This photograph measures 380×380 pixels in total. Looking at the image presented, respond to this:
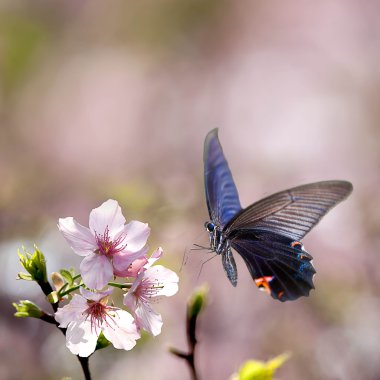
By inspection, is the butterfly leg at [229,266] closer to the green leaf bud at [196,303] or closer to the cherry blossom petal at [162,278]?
the green leaf bud at [196,303]

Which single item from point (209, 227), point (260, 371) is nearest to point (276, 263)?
point (209, 227)

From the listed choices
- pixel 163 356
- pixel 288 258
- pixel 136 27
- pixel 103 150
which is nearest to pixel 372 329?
pixel 163 356

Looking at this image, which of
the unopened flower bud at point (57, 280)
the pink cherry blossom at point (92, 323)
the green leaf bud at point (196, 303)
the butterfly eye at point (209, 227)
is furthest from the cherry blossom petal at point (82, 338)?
the butterfly eye at point (209, 227)

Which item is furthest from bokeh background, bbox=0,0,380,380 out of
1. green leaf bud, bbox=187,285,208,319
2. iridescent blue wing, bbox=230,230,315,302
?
green leaf bud, bbox=187,285,208,319

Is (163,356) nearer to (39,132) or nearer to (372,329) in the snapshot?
(372,329)

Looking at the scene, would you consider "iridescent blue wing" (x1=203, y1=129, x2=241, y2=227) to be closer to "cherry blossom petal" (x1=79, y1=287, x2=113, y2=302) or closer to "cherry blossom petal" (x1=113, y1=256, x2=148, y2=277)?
"cherry blossom petal" (x1=113, y1=256, x2=148, y2=277)

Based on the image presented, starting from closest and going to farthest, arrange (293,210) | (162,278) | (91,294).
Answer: (91,294), (162,278), (293,210)

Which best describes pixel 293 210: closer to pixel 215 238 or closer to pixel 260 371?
pixel 215 238
